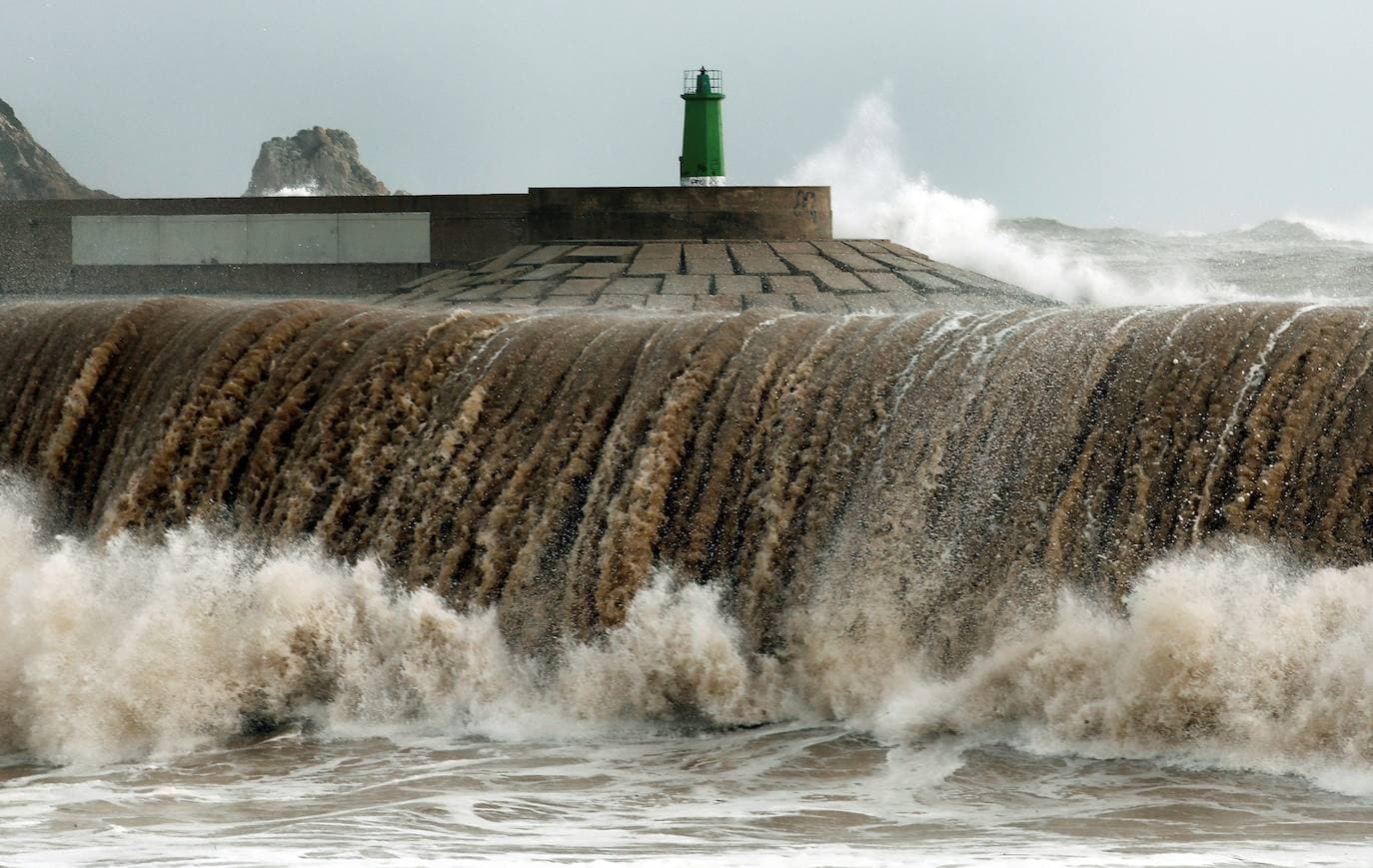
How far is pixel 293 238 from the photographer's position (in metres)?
21.6

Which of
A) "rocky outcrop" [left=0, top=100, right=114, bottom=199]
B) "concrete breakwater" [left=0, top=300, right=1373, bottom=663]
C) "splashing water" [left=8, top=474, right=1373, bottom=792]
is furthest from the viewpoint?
"rocky outcrop" [left=0, top=100, right=114, bottom=199]

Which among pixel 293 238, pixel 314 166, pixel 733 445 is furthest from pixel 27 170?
pixel 733 445

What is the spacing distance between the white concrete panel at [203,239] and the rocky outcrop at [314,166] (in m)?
24.6

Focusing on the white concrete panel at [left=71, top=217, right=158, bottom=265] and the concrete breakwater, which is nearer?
the concrete breakwater

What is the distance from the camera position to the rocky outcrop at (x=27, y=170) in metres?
43.6

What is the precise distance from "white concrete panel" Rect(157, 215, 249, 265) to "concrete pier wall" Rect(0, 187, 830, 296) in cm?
1

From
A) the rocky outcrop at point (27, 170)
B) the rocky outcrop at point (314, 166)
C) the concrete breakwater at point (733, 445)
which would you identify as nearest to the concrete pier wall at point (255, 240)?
the concrete breakwater at point (733, 445)

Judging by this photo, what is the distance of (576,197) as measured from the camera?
19562 millimetres

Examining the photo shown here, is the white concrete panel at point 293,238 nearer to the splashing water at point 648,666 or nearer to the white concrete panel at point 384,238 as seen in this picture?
the white concrete panel at point 384,238

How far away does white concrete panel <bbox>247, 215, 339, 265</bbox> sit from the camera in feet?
70.7

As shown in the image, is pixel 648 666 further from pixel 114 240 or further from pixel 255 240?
pixel 114 240

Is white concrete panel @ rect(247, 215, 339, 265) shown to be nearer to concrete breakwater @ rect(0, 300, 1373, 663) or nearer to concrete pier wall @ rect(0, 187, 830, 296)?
concrete pier wall @ rect(0, 187, 830, 296)

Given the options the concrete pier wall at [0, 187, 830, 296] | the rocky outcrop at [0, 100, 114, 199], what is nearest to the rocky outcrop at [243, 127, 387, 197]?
the rocky outcrop at [0, 100, 114, 199]

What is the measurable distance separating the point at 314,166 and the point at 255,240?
25.9 m
